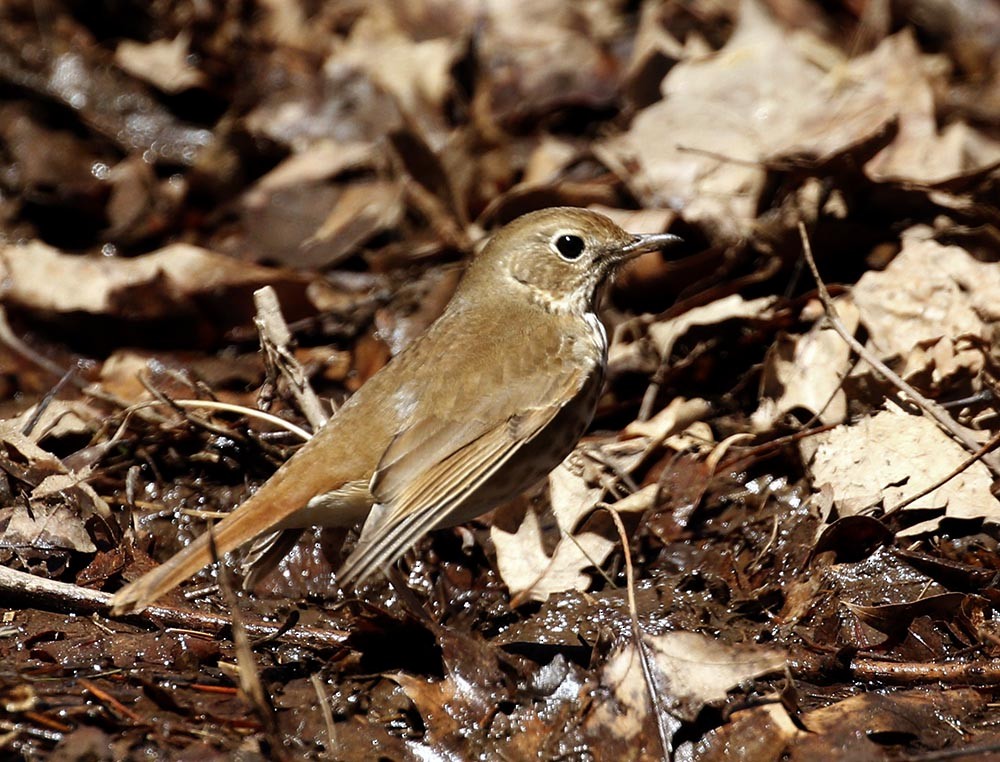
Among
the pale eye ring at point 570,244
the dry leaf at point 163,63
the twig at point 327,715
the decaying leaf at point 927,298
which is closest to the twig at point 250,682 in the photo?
the twig at point 327,715

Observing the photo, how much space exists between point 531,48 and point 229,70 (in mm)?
2000

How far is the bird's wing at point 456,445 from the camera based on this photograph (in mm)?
4055

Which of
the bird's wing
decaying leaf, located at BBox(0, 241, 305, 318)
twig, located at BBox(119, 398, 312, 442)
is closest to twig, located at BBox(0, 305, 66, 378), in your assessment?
decaying leaf, located at BBox(0, 241, 305, 318)

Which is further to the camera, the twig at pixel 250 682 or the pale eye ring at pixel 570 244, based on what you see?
the pale eye ring at pixel 570 244

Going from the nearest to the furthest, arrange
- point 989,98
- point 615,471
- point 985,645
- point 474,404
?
point 985,645
point 474,404
point 615,471
point 989,98

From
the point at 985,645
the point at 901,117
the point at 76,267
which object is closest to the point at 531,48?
the point at 901,117

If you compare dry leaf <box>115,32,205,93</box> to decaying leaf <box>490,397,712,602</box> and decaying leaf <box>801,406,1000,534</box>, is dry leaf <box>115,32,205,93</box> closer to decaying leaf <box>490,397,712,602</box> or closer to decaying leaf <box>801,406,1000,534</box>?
decaying leaf <box>490,397,712,602</box>

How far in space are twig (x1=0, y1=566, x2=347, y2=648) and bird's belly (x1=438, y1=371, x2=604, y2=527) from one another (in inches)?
23.5

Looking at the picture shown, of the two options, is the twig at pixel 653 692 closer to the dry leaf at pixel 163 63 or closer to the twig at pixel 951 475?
the twig at pixel 951 475

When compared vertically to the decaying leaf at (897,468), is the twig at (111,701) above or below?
above

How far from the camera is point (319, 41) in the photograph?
8.90 m

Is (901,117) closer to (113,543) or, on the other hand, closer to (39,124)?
(113,543)

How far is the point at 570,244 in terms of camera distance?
5199mm

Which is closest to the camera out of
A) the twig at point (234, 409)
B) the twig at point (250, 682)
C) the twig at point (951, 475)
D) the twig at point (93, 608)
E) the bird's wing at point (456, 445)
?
the twig at point (250, 682)
